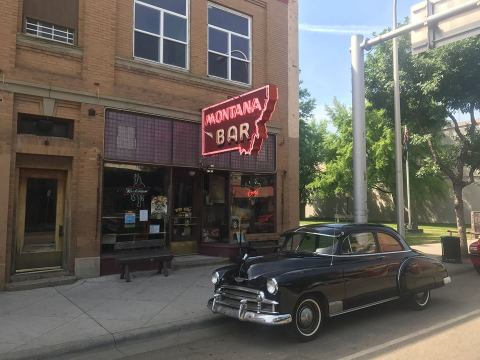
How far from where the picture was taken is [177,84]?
12.2m

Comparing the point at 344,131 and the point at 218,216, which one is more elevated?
the point at 344,131

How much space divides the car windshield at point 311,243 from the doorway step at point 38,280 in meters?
5.08

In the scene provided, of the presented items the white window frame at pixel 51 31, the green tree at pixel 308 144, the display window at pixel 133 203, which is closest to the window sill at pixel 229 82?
the display window at pixel 133 203

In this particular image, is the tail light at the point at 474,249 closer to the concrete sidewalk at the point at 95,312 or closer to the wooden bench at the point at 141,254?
the concrete sidewalk at the point at 95,312

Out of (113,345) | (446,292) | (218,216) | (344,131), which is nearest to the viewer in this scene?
(113,345)

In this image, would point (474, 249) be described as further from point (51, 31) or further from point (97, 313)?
point (51, 31)

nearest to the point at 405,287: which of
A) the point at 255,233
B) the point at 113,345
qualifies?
the point at 113,345

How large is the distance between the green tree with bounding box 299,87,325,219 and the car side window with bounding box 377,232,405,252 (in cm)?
2665

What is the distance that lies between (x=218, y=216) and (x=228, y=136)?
11.7ft

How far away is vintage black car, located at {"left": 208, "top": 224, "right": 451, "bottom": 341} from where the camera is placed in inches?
241

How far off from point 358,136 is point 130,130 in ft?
18.4

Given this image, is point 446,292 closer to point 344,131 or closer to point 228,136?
point 228,136

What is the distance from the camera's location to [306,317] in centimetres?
631

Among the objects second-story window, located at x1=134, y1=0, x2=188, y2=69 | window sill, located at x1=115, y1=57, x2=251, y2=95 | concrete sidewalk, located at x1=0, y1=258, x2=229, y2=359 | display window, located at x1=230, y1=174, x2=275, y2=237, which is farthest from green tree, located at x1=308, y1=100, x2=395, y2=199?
concrete sidewalk, located at x1=0, y1=258, x2=229, y2=359
